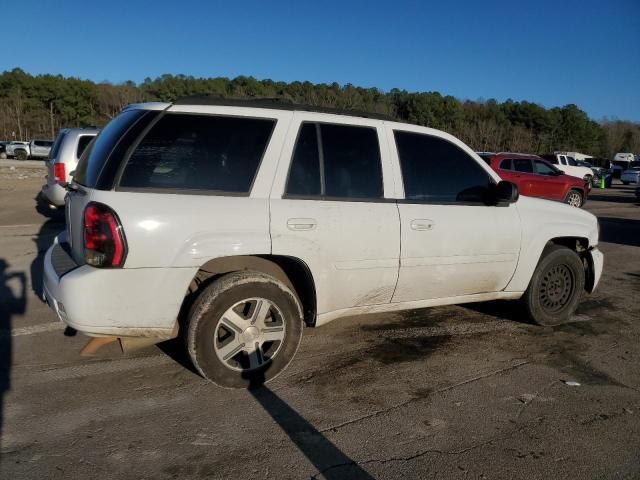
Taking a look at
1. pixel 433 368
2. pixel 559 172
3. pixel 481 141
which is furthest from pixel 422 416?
pixel 481 141

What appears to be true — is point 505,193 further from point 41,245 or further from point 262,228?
point 41,245

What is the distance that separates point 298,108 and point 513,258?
7.58 feet

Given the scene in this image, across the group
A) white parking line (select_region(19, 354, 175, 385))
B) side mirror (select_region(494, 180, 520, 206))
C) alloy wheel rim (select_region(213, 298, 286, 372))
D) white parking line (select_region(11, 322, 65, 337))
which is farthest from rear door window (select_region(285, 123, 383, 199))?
white parking line (select_region(11, 322, 65, 337))

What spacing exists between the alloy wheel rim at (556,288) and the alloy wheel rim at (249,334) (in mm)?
2744

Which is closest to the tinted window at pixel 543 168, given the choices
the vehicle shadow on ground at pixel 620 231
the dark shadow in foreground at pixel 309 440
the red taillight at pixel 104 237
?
the vehicle shadow on ground at pixel 620 231

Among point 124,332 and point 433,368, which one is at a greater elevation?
point 124,332

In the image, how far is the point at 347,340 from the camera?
435 centimetres

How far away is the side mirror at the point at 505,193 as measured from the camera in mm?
4102

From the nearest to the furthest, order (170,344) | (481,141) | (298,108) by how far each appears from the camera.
Result: (298,108)
(170,344)
(481,141)

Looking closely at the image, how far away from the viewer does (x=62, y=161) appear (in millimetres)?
9383

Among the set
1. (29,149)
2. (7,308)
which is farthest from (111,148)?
(29,149)

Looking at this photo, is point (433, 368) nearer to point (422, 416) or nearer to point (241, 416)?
point (422, 416)

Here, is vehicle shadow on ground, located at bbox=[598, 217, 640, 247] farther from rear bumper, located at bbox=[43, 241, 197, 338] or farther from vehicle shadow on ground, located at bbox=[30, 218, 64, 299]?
vehicle shadow on ground, located at bbox=[30, 218, 64, 299]

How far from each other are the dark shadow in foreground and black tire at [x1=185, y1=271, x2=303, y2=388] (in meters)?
0.14
